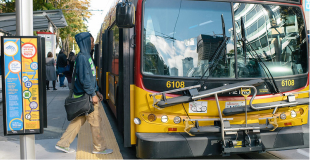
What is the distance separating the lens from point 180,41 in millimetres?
4484

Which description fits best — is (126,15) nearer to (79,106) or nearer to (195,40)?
(195,40)

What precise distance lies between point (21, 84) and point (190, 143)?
2.21 m

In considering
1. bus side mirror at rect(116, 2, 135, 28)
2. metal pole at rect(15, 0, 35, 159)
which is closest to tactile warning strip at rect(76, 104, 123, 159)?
metal pole at rect(15, 0, 35, 159)

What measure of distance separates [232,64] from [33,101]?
264 cm

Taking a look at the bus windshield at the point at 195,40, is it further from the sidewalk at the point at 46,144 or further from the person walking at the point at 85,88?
the sidewalk at the point at 46,144

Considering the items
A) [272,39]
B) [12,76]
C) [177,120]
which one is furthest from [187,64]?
[12,76]

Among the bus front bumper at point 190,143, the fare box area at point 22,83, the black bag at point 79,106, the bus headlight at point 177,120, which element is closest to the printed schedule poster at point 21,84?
the fare box area at point 22,83

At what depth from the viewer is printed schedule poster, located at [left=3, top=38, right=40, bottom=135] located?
12.7ft

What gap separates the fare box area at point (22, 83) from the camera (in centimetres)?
386

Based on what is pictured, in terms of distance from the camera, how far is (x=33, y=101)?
4.01 meters

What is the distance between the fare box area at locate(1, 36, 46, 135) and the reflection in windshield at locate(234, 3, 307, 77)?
264 centimetres

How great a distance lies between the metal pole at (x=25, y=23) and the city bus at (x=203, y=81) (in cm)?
108

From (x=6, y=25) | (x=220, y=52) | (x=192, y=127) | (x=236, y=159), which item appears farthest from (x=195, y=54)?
(x=6, y=25)

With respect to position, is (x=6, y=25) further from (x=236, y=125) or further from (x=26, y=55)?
(x=236, y=125)
